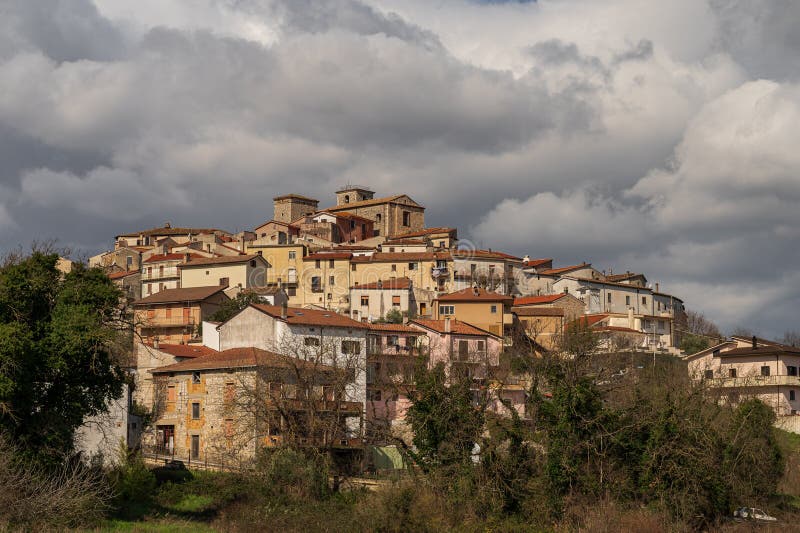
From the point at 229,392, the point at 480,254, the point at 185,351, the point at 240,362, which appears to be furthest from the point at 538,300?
the point at 229,392

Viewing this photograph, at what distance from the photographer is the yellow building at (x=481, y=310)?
79.2 meters

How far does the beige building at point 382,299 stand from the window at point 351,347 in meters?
26.8

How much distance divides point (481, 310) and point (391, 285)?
1324cm

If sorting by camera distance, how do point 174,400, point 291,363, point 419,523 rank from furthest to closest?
1. point 174,400
2. point 291,363
3. point 419,523

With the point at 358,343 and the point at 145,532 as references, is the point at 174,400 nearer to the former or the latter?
the point at 358,343

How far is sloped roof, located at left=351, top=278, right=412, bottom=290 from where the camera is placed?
90.4 meters

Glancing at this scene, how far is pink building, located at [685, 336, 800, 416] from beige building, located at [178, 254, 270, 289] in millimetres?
40215

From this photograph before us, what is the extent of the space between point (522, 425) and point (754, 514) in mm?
10729

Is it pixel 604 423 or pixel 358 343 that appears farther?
pixel 358 343

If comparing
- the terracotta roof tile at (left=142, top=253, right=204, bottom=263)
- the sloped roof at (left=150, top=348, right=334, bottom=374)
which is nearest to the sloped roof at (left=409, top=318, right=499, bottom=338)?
the sloped roof at (left=150, top=348, right=334, bottom=374)

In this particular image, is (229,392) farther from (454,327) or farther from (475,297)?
(475,297)

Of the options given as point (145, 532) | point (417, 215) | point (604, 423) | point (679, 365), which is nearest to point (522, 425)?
point (604, 423)

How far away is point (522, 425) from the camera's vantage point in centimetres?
4562

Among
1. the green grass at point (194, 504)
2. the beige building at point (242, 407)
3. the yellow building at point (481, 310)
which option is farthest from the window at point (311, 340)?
the yellow building at point (481, 310)
